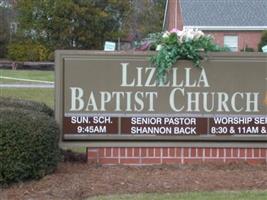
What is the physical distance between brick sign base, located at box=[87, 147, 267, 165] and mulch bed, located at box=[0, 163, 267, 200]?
127 millimetres

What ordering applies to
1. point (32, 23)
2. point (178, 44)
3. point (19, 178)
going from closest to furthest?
point (19, 178)
point (178, 44)
point (32, 23)

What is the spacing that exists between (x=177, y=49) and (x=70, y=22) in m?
48.2

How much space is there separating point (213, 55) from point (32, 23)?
4952cm

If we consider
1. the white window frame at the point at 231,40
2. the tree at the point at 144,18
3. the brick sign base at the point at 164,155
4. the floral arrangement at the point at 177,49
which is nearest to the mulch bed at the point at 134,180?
the brick sign base at the point at 164,155

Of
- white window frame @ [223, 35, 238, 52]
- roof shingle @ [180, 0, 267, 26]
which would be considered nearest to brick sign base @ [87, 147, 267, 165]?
roof shingle @ [180, 0, 267, 26]

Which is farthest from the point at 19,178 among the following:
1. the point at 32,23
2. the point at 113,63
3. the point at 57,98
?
the point at 32,23

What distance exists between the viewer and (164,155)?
7.85 metres

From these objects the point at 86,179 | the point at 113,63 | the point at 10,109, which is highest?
the point at 113,63

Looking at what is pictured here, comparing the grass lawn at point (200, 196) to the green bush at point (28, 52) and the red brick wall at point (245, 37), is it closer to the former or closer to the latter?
the red brick wall at point (245, 37)

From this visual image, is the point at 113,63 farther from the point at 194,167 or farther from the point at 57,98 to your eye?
the point at 194,167

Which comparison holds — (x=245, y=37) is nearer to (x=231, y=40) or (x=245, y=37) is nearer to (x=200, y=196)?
(x=231, y=40)

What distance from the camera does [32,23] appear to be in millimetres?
55969

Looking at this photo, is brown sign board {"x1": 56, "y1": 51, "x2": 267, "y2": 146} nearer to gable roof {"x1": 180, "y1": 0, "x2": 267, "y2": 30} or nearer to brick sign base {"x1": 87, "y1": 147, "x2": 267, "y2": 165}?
brick sign base {"x1": 87, "y1": 147, "x2": 267, "y2": 165}

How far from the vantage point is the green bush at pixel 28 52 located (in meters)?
53.1
